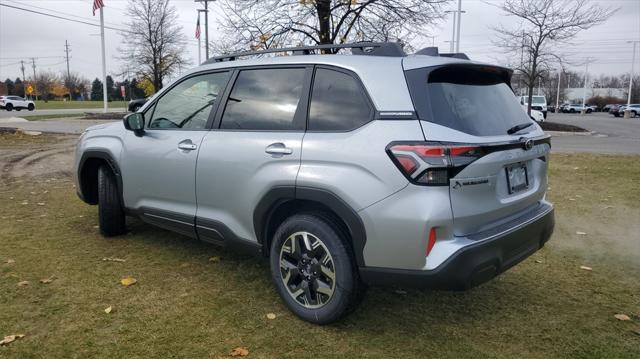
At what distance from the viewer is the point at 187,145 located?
13.0 feet

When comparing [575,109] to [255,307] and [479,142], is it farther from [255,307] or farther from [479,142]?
[255,307]

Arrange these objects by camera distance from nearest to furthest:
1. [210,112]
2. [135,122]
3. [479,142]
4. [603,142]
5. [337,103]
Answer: [479,142]
[337,103]
[210,112]
[135,122]
[603,142]

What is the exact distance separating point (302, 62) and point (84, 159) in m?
2.92

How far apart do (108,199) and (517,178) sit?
3801 millimetres

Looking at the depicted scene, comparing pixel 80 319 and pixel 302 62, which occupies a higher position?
pixel 302 62

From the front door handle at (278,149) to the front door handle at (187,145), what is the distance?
837 mm

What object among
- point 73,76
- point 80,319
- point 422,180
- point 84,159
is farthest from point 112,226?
point 73,76

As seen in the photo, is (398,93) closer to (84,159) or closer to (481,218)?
(481,218)

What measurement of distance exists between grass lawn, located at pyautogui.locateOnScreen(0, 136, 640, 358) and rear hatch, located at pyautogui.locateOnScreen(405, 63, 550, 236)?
2.59 ft

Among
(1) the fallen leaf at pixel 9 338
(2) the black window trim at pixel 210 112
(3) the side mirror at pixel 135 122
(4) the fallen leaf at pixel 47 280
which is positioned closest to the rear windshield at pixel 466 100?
(2) the black window trim at pixel 210 112

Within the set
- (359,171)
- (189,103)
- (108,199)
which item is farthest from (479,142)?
(108,199)

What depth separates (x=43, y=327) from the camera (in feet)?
10.6

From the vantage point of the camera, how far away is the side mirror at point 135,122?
172 inches

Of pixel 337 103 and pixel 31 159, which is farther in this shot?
pixel 31 159
